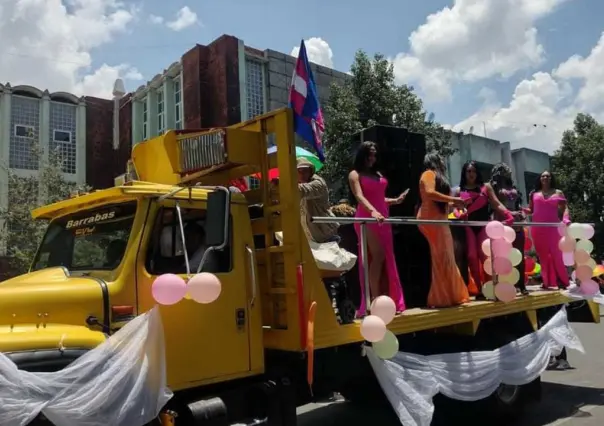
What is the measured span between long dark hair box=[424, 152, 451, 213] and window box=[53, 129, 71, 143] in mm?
20387

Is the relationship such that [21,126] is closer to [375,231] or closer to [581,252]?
[375,231]

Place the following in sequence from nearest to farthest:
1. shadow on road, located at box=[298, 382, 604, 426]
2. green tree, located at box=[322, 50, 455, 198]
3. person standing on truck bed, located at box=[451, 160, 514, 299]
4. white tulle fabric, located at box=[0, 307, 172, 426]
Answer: white tulle fabric, located at box=[0, 307, 172, 426]
shadow on road, located at box=[298, 382, 604, 426]
person standing on truck bed, located at box=[451, 160, 514, 299]
green tree, located at box=[322, 50, 455, 198]

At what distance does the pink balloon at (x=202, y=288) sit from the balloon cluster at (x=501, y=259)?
3354mm

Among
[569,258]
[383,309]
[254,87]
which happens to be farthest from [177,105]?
[383,309]

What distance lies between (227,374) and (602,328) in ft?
41.6

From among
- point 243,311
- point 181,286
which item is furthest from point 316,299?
point 181,286

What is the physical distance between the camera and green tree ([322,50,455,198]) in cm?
1577

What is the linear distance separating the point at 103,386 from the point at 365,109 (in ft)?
45.6

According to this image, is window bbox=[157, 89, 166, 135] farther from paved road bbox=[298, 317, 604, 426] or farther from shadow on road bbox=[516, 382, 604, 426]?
shadow on road bbox=[516, 382, 604, 426]

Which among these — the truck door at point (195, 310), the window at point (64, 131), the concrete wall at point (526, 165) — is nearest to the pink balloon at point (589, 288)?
the truck door at point (195, 310)

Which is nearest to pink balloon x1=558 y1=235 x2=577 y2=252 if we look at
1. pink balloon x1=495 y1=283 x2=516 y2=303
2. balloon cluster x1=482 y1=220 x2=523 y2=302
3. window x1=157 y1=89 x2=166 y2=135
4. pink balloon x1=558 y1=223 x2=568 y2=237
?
pink balloon x1=558 y1=223 x2=568 y2=237

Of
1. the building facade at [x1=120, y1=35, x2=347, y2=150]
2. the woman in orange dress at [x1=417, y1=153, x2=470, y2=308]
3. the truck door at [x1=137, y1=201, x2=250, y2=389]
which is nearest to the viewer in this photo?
the truck door at [x1=137, y1=201, x2=250, y2=389]

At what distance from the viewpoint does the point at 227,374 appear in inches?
164

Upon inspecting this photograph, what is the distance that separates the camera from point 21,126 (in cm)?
2175
